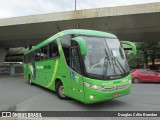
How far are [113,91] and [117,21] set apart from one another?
51.0ft

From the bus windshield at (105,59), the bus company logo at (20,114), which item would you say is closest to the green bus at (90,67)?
the bus windshield at (105,59)

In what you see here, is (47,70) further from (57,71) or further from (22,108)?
(22,108)

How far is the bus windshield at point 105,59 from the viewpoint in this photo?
7.06 metres

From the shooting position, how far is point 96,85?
22.2 feet

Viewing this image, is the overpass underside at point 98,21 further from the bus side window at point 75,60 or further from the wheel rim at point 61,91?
the bus side window at point 75,60

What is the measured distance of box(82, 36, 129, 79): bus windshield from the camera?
7.06 metres

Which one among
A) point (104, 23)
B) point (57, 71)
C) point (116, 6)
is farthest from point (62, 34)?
point (104, 23)

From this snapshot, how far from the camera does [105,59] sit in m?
7.31

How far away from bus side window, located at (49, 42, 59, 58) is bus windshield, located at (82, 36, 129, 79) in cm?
222

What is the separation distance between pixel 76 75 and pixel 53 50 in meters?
2.89

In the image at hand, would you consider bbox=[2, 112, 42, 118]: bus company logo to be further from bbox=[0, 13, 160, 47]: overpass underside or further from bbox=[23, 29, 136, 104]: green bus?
bbox=[0, 13, 160, 47]: overpass underside

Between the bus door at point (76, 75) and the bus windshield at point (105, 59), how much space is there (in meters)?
0.43

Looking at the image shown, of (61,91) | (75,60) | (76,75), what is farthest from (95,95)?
(61,91)

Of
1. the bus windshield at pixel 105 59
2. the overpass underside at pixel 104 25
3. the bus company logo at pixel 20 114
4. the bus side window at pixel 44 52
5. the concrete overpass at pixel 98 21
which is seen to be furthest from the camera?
the overpass underside at pixel 104 25
